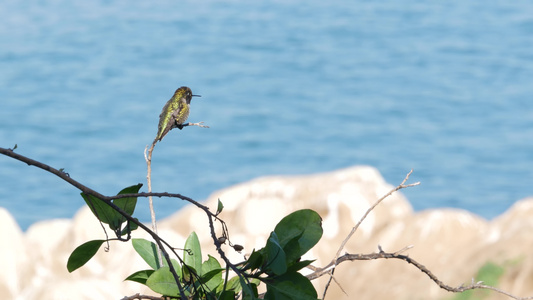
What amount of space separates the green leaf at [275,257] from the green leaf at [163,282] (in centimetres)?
20

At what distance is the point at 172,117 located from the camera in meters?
3.68

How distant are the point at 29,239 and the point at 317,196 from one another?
4112 millimetres

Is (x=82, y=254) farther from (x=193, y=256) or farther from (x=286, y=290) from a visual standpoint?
(x=286, y=290)

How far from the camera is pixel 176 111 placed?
3.71 metres

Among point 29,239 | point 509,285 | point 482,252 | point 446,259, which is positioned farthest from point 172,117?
point 29,239

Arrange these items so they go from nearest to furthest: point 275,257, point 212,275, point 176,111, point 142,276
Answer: point 275,257, point 212,275, point 142,276, point 176,111

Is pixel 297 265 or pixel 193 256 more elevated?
pixel 193 256

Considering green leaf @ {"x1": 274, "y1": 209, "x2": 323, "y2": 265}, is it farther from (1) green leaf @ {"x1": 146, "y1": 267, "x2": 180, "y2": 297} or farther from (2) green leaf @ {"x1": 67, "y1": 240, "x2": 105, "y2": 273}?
(2) green leaf @ {"x1": 67, "y1": 240, "x2": 105, "y2": 273}

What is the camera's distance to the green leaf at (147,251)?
1.56 meters

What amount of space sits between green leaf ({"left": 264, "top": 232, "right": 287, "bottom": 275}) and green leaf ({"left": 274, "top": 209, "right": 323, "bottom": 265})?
0.09 m

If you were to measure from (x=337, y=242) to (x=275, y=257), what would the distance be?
10167 millimetres

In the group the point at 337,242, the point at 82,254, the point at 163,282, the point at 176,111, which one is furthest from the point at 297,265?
the point at 337,242

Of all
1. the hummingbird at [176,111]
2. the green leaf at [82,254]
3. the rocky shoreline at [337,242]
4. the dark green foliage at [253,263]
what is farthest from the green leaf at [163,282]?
the rocky shoreline at [337,242]

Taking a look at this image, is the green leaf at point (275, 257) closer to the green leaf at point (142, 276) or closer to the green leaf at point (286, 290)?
the green leaf at point (286, 290)
